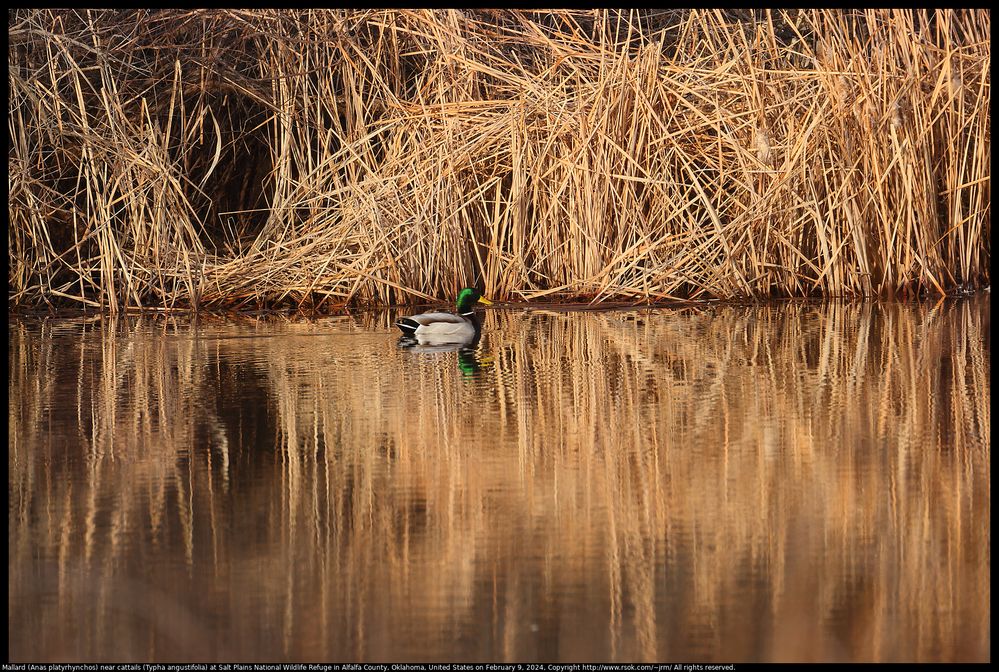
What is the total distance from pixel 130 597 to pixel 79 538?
60cm

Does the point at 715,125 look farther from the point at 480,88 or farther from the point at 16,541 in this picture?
the point at 16,541

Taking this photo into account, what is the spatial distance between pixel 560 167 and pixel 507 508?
6551mm

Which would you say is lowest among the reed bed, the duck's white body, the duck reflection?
the duck reflection

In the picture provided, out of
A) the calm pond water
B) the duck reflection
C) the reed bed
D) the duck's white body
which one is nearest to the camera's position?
the calm pond water

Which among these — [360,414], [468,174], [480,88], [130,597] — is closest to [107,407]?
[360,414]

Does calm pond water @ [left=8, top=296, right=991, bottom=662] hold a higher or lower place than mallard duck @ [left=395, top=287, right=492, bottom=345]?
lower

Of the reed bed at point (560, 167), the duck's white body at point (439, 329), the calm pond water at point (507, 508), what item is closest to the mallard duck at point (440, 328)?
the duck's white body at point (439, 329)

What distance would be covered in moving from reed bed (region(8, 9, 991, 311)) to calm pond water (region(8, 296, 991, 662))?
2844mm

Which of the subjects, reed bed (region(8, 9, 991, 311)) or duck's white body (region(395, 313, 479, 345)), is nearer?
duck's white body (region(395, 313, 479, 345))

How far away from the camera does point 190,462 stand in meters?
4.98

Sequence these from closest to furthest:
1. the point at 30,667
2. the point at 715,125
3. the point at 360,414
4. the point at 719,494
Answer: the point at 30,667
the point at 719,494
the point at 360,414
the point at 715,125

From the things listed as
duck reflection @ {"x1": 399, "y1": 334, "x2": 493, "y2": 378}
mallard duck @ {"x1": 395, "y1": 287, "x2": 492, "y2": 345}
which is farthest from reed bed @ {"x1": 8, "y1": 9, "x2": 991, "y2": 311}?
duck reflection @ {"x1": 399, "y1": 334, "x2": 493, "y2": 378}

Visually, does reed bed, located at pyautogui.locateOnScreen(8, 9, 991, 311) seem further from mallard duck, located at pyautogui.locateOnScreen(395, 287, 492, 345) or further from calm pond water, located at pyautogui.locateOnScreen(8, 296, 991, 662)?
A: calm pond water, located at pyautogui.locateOnScreen(8, 296, 991, 662)

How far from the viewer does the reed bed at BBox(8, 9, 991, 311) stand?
1032 cm
